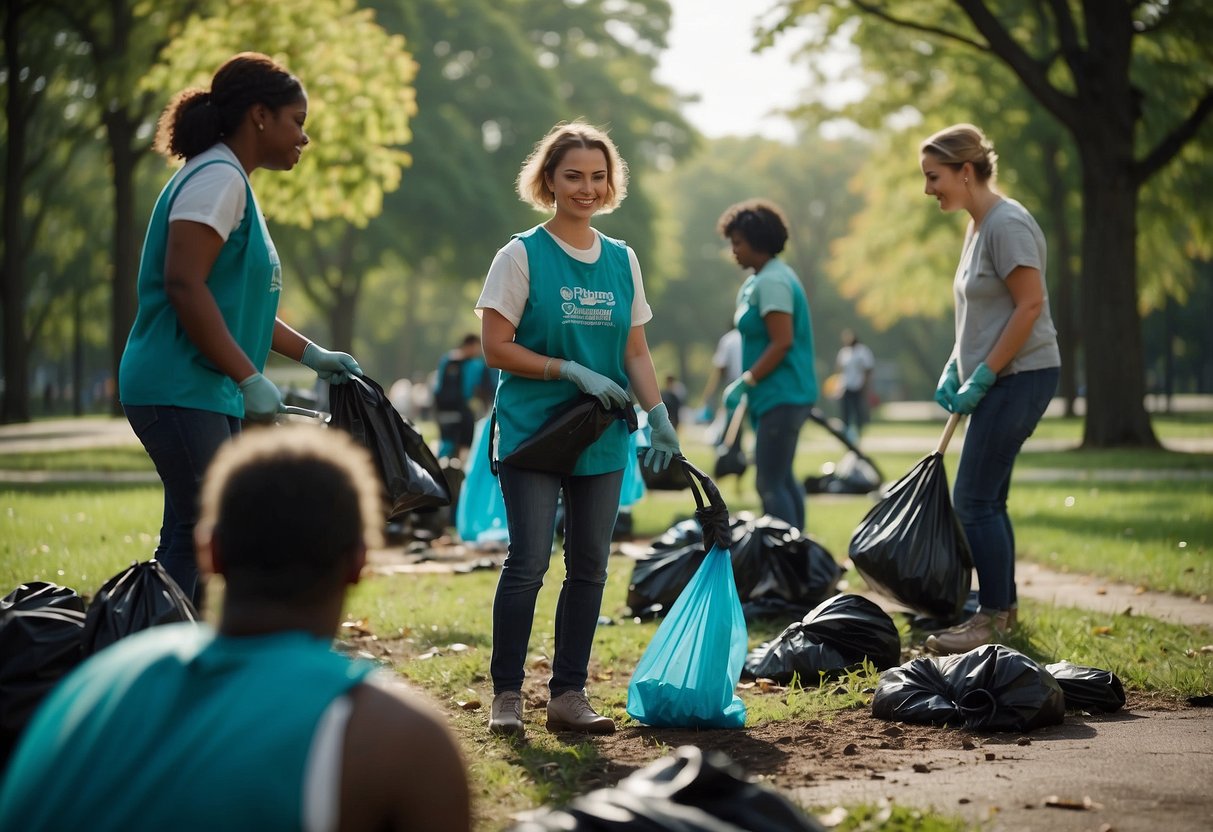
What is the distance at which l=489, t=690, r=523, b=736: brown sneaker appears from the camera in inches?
182

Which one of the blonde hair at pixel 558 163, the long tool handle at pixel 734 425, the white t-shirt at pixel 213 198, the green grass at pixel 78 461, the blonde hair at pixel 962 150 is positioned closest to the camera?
the white t-shirt at pixel 213 198

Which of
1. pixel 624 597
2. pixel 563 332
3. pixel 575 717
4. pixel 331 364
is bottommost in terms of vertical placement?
pixel 624 597

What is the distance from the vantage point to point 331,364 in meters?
4.65

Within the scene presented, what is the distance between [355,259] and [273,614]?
37.1 meters

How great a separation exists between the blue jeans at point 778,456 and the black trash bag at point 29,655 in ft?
14.3

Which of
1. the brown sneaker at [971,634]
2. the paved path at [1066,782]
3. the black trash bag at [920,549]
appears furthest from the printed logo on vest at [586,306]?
the brown sneaker at [971,634]

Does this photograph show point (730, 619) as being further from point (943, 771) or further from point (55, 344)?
point (55, 344)

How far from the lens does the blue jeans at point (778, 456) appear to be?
7684 millimetres

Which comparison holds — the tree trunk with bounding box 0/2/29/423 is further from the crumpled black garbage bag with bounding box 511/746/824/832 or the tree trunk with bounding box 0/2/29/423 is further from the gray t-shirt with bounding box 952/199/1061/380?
the crumpled black garbage bag with bounding box 511/746/824/832

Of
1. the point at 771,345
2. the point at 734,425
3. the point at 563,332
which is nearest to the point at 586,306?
the point at 563,332

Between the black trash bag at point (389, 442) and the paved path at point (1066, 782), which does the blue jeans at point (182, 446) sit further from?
the paved path at point (1066, 782)

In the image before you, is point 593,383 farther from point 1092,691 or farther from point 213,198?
point 1092,691

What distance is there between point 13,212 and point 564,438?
25228mm

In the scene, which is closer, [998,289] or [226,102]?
[226,102]
